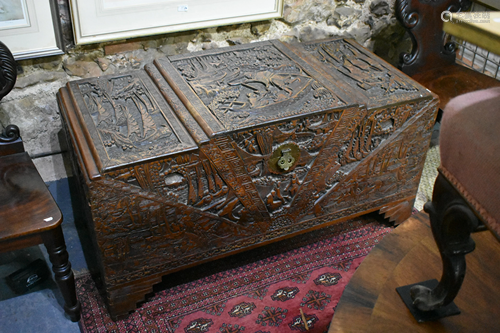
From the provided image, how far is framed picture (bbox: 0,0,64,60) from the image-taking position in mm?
1940

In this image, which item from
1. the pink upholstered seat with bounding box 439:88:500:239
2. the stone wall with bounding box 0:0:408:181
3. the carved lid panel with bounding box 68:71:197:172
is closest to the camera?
the pink upholstered seat with bounding box 439:88:500:239

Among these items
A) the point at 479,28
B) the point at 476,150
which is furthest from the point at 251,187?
the point at 479,28

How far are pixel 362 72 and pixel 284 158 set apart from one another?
0.63m

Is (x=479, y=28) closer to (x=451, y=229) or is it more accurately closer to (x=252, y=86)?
(x=451, y=229)

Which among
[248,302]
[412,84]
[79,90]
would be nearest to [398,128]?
[412,84]

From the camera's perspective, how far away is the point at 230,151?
175 centimetres

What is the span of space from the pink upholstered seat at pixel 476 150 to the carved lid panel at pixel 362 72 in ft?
3.22

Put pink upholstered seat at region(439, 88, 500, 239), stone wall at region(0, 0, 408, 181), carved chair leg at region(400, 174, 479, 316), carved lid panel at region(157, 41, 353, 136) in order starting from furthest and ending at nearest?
stone wall at region(0, 0, 408, 181)
carved lid panel at region(157, 41, 353, 136)
carved chair leg at region(400, 174, 479, 316)
pink upholstered seat at region(439, 88, 500, 239)

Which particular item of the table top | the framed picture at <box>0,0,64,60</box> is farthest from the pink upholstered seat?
the framed picture at <box>0,0,64,60</box>

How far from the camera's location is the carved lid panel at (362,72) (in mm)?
1996

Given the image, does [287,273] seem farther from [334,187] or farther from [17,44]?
[17,44]

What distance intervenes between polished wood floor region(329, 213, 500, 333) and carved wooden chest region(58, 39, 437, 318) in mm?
503

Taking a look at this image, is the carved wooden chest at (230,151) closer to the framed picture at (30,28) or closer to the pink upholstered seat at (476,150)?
the framed picture at (30,28)

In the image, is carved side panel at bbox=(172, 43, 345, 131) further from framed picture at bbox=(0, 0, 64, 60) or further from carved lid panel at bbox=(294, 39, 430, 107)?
framed picture at bbox=(0, 0, 64, 60)
